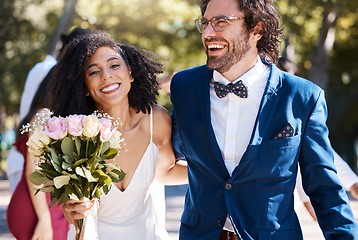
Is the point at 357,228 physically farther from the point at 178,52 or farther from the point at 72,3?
the point at 178,52

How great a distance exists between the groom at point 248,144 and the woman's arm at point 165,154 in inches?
27.5

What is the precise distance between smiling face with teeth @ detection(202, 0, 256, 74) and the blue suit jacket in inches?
9.9

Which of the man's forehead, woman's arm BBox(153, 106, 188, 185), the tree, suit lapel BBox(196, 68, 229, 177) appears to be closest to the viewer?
suit lapel BBox(196, 68, 229, 177)

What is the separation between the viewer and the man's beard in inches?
123

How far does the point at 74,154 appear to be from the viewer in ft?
10.2

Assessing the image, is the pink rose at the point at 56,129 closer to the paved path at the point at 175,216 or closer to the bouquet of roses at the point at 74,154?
the bouquet of roses at the point at 74,154

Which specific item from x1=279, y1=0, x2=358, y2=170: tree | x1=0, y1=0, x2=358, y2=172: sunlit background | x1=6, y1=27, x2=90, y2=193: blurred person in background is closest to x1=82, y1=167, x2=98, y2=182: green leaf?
x1=6, y1=27, x2=90, y2=193: blurred person in background

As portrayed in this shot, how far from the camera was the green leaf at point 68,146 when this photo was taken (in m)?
3.09

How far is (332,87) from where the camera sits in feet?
73.5

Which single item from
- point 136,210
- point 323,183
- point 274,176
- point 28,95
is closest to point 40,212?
point 136,210

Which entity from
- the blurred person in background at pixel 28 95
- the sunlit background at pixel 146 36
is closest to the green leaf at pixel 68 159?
the blurred person in background at pixel 28 95

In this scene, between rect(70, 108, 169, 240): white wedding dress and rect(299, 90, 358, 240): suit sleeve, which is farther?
rect(70, 108, 169, 240): white wedding dress

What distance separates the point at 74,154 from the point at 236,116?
0.93 metres

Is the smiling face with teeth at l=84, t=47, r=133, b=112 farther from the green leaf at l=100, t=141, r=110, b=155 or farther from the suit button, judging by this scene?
the suit button
